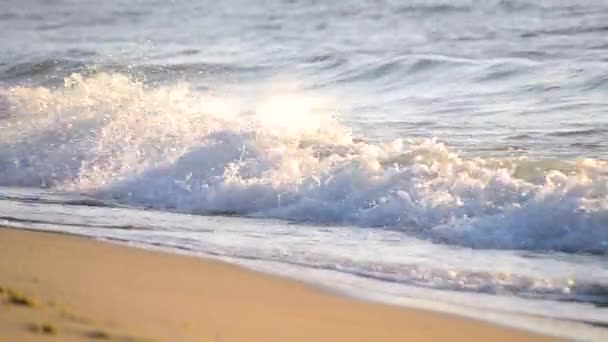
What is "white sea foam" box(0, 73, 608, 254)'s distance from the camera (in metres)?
7.67

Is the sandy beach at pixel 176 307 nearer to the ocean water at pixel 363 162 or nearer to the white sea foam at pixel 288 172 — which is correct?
the ocean water at pixel 363 162

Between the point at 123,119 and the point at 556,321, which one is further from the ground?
the point at 123,119

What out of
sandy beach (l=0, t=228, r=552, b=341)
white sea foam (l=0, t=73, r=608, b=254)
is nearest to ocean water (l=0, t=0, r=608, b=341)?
white sea foam (l=0, t=73, r=608, b=254)

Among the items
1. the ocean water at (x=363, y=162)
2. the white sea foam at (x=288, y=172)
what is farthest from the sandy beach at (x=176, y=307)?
the white sea foam at (x=288, y=172)

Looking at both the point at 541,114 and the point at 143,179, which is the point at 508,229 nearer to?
the point at 143,179

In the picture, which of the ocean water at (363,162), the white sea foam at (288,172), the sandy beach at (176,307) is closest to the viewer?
the sandy beach at (176,307)

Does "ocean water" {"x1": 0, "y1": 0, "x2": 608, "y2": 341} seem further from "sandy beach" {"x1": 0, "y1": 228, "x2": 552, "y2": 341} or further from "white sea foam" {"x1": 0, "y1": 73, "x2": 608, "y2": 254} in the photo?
"sandy beach" {"x1": 0, "y1": 228, "x2": 552, "y2": 341}

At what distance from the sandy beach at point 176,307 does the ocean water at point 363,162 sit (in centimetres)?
32

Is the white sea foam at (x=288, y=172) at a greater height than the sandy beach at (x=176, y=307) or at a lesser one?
greater

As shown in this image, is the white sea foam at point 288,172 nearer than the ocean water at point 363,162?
No

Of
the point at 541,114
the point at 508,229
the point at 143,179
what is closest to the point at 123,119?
the point at 143,179

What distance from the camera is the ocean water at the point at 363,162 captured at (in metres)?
6.60

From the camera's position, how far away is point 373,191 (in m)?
8.64

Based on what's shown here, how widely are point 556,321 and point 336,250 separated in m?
2.00
